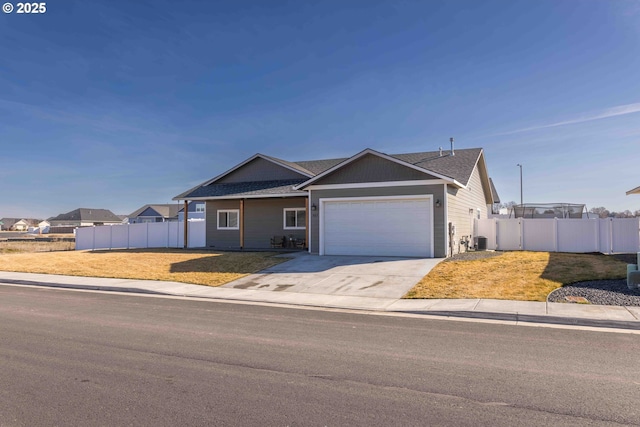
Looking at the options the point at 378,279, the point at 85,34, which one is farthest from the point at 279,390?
the point at 85,34

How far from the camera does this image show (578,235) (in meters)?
21.4

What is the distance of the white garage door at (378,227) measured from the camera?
61.7 ft

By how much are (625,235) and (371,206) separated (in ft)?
40.8

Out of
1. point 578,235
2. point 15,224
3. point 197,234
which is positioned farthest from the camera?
point 15,224

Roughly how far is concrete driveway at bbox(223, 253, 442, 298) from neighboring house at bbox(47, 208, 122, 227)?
87243 millimetres

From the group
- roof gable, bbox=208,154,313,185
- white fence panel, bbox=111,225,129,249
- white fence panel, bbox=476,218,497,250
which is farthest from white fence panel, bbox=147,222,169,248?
white fence panel, bbox=476,218,497,250

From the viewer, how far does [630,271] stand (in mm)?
11992

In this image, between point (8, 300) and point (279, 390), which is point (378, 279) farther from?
point (8, 300)

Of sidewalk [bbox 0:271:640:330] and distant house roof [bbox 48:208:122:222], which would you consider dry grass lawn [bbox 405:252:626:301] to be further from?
distant house roof [bbox 48:208:122:222]

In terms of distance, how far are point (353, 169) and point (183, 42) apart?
34.1ft

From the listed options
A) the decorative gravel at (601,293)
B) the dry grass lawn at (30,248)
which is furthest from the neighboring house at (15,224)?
the decorative gravel at (601,293)

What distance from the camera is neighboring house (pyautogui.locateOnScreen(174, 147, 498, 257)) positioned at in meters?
18.7

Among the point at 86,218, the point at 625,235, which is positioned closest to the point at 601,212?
the point at 625,235

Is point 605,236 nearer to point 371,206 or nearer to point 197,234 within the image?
point 371,206
